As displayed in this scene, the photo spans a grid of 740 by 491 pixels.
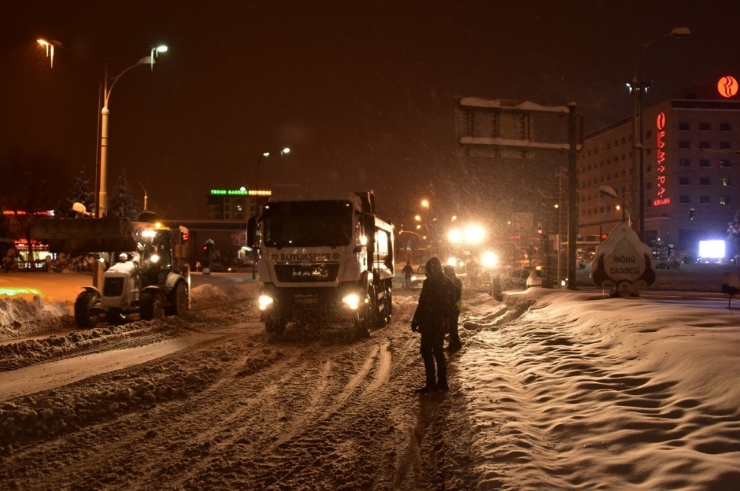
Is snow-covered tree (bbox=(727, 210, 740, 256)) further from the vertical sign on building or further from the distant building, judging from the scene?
the vertical sign on building

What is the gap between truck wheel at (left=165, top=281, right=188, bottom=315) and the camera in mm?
19531

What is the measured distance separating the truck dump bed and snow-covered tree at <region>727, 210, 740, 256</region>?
296 feet

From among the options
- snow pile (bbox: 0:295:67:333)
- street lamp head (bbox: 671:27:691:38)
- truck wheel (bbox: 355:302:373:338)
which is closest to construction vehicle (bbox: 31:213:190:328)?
snow pile (bbox: 0:295:67:333)

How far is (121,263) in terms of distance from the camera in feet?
58.4

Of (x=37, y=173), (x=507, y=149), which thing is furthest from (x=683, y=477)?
(x=37, y=173)

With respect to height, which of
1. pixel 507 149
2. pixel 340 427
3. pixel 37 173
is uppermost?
pixel 37 173

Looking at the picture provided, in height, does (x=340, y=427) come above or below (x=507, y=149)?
below

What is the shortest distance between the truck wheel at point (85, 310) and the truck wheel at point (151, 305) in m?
1.29

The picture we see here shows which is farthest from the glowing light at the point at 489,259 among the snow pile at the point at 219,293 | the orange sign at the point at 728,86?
the orange sign at the point at 728,86

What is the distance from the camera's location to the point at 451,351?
13344mm

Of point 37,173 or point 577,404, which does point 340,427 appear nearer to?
point 577,404

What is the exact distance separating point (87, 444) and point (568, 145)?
21.2 metres

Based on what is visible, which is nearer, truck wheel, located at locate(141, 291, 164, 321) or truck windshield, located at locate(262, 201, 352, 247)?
truck windshield, located at locate(262, 201, 352, 247)

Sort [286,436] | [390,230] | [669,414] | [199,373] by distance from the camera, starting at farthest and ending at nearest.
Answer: [390,230]
[199,373]
[286,436]
[669,414]
